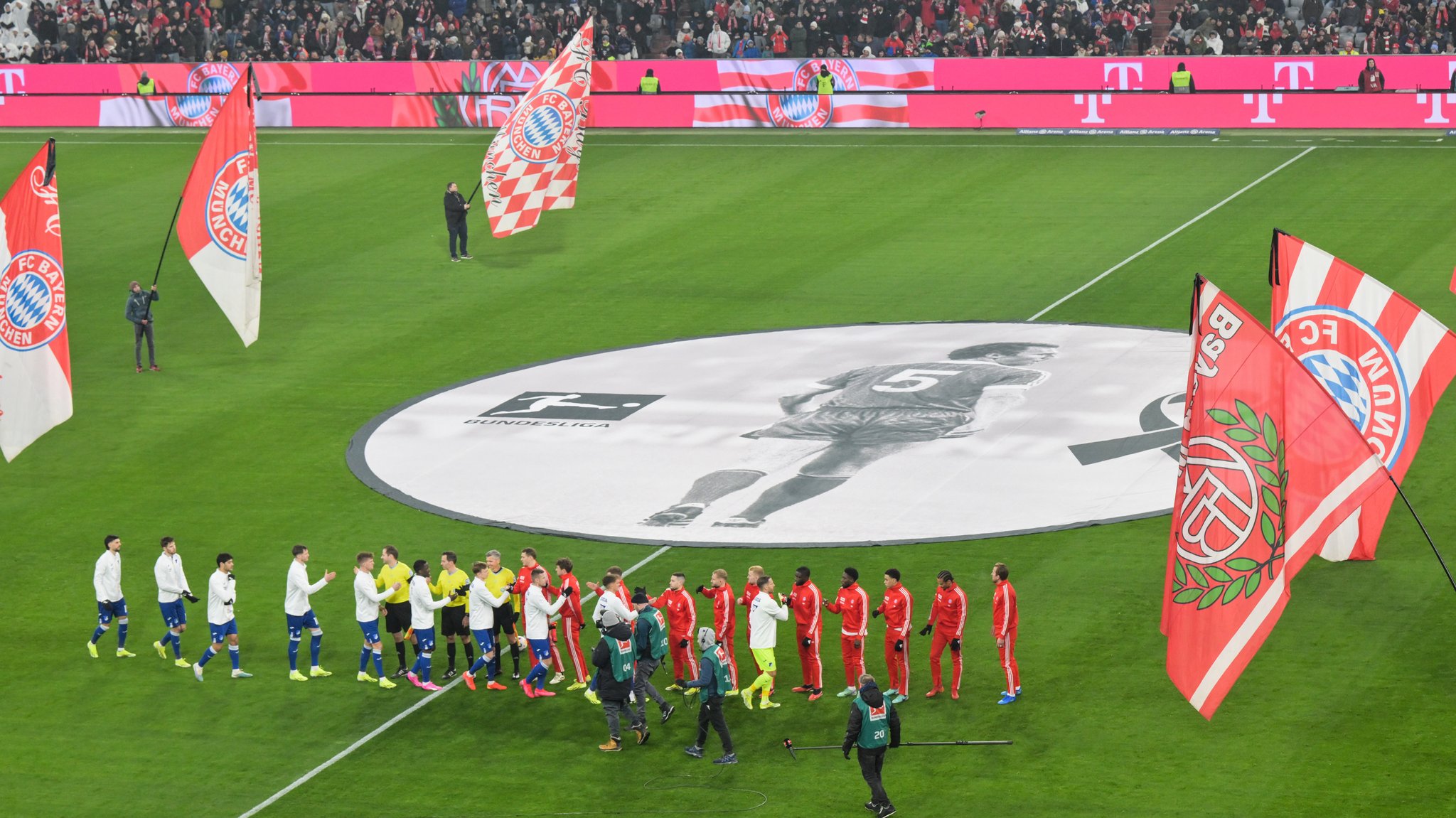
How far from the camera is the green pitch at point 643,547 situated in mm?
19406

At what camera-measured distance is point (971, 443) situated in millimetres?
29484

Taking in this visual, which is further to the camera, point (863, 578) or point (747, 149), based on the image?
point (747, 149)

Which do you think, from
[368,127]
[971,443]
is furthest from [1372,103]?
[368,127]

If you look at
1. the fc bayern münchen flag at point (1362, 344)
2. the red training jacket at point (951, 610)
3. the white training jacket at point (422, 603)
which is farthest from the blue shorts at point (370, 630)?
the fc bayern münchen flag at point (1362, 344)

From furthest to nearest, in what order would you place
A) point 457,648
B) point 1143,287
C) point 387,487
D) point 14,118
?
point 14,118, point 1143,287, point 387,487, point 457,648

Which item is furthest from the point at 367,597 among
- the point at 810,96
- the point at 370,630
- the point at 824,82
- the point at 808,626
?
the point at 824,82

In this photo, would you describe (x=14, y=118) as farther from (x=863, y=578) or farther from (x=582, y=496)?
(x=863, y=578)

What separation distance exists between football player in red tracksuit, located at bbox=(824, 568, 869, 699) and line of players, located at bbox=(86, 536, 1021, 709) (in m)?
0.01

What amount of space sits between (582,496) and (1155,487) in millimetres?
7967

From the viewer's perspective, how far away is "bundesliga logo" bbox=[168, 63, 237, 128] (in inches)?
2324

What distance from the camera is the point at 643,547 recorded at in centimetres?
2602

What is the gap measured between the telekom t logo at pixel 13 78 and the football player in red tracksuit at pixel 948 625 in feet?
166

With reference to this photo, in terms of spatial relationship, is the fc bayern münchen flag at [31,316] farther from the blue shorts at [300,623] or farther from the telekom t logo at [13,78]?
the telekom t logo at [13,78]

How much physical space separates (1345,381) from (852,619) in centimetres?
618
